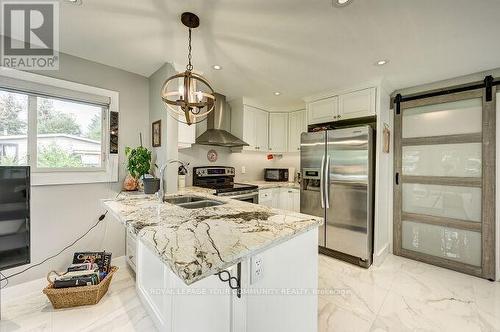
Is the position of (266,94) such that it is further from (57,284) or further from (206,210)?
(57,284)

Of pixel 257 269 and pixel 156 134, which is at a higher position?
pixel 156 134

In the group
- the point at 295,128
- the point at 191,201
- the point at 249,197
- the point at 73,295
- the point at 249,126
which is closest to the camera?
the point at 73,295

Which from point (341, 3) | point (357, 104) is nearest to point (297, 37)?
point (341, 3)

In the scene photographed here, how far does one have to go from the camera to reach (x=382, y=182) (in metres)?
2.87

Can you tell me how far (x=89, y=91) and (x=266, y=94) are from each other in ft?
7.86

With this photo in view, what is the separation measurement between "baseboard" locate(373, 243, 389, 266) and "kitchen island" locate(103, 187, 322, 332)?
1.84 meters

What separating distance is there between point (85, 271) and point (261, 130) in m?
3.17

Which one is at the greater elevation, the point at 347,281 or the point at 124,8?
the point at 124,8

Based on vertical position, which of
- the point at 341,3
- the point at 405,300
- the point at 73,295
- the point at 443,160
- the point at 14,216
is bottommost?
the point at 405,300

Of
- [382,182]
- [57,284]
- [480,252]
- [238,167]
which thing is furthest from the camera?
[238,167]

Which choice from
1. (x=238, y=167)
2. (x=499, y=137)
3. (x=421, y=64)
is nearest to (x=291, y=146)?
(x=238, y=167)

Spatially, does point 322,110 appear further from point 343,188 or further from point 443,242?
point 443,242

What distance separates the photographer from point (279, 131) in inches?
164

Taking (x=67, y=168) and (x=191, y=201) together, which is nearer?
(x=191, y=201)
